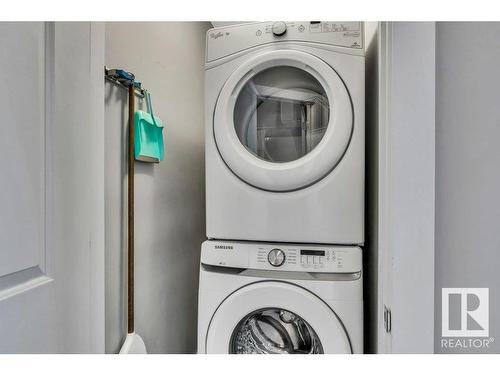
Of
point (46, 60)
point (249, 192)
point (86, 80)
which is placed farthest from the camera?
point (249, 192)

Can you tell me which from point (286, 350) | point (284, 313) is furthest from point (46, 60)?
point (286, 350)

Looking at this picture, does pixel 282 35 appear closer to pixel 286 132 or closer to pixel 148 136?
pixel 286 132

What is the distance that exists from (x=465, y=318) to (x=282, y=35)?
1070 millimetres

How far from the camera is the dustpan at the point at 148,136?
115cm

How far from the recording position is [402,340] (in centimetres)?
59

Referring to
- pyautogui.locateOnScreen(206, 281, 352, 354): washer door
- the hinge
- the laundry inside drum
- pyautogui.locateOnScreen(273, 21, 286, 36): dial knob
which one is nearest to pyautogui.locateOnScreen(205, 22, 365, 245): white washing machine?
pyautogui.locateOnScreen(273, 21, 286, 36): dial knob

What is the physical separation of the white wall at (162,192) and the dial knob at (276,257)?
0.55 meters

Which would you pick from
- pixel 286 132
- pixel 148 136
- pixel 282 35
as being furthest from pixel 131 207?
pixel 282 35

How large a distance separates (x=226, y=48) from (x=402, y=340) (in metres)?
1.15

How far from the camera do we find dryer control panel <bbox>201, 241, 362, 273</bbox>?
107cm

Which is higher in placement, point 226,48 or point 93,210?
point 226,48

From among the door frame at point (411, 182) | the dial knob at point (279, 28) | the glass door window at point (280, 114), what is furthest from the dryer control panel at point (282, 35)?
the door frame at point (411, 182)

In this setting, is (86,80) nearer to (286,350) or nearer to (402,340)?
(402,340)

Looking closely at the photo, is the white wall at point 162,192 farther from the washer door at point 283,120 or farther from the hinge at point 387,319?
the hinge at point 387,319
